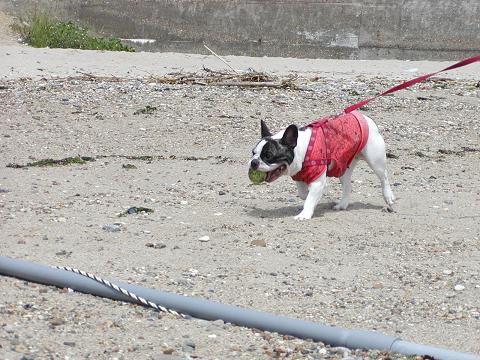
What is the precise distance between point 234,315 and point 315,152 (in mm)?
2429

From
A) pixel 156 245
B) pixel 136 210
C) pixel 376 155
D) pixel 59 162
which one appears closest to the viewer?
pixel 156 245

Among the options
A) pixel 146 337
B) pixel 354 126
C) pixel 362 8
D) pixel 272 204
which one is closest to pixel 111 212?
pixel 272 204

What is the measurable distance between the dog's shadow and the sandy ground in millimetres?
31

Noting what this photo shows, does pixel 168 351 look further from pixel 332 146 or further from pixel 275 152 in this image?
pixel 332 146

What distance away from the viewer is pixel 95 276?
19.5ft

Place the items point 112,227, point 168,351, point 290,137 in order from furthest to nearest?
point 290,137
point 112,227
point 168,351

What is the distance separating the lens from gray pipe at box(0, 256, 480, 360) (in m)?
5.04

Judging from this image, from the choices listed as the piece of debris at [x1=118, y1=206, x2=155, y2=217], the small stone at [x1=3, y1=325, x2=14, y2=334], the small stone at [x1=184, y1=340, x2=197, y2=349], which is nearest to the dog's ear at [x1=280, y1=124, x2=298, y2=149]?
the piece of debris at [x1=118, y1=206, x2=155, y2=217]

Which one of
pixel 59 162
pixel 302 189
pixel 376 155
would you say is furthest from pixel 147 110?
pixel 376 155

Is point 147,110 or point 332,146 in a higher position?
point 332,146

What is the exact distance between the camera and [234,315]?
5480 millimetres

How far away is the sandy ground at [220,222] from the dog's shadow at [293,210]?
0.03m

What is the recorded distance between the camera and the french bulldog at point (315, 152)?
7492 mm

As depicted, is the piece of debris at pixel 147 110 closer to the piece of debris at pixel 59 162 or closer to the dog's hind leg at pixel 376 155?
the piece of debris at pixel 59 162
